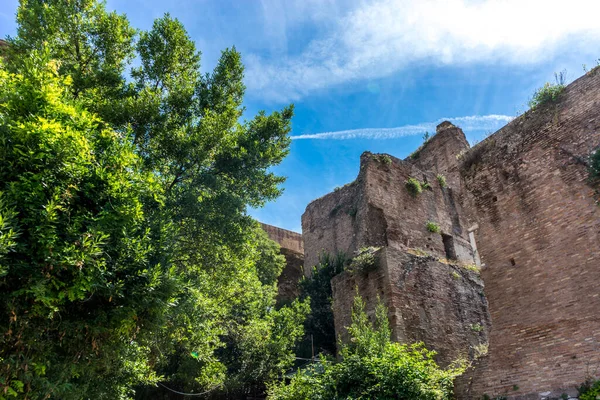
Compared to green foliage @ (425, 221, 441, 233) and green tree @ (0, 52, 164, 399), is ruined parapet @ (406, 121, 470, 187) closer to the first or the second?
green foliage @ (425, 221, 441, 233)

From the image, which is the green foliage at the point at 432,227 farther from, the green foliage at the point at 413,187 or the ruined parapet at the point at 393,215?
the green foliage at the point at 413,187

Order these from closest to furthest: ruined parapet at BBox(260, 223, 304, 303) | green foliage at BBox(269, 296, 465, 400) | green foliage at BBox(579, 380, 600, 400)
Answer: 1. green foliage at BBox(579, 380, 600, 400)
2. green foliage at BBox(269, 296, 465, 400)
3. ruined parapet at BBox(260, 223, 304, 303)

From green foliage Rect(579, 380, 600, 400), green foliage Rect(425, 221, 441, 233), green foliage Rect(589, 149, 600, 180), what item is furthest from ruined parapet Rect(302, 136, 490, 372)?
green foliage Rect(579, 380, 600, 400)

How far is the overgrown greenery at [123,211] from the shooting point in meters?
5.47

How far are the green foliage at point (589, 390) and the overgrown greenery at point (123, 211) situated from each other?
6394 millimetres

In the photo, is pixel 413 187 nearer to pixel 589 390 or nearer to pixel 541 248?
pixel 541 248

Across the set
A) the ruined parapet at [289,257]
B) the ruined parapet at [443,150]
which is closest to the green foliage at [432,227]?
the ruined parapet at [443,150]

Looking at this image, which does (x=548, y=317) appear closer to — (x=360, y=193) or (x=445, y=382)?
(x=445, y=382)

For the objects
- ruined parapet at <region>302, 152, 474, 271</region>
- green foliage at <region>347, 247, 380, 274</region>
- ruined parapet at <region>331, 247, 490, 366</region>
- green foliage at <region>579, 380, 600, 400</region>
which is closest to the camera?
green foliage at <region>579, 380, 600, 400</region>

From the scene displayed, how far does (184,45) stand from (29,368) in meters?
8.36

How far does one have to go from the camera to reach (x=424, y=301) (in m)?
12.1

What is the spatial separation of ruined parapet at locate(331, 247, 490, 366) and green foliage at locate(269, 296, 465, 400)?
2.38 meters

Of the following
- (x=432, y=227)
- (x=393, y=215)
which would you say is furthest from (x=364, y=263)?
(x=432, y=227)

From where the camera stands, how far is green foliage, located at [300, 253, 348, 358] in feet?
54.0
